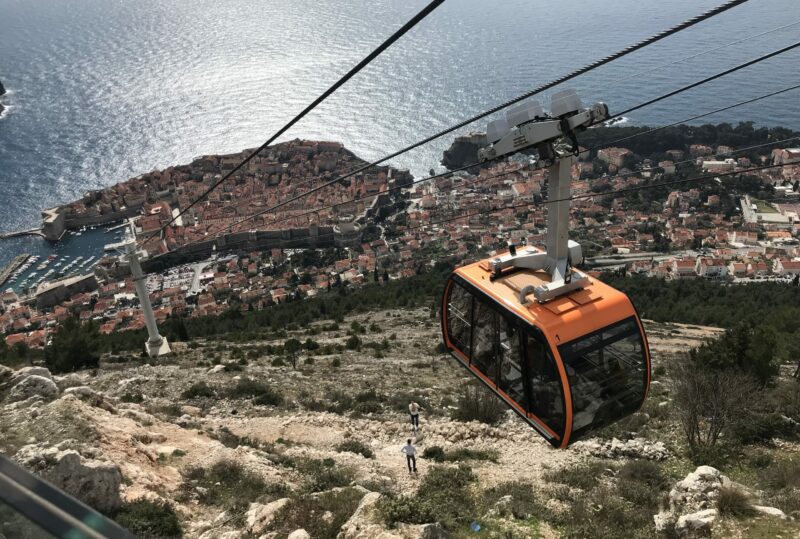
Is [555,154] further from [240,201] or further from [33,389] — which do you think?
[240,201]

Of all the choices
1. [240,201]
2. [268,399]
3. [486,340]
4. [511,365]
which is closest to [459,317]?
[486,340]

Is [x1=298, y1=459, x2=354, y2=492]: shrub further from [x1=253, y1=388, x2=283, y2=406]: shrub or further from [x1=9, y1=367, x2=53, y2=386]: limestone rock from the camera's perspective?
[x1=9, y1=367, x2=53, y2=386]: limestone rock

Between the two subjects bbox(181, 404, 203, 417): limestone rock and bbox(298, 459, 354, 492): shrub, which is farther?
bbox(181, 404, 203, 417): limestone rock

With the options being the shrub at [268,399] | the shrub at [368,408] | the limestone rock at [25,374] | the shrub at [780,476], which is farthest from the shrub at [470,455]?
the limestone rock at [25,374]

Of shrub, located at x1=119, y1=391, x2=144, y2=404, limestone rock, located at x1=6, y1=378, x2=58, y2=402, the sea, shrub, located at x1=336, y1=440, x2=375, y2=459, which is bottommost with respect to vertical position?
shrub, located at x1=336, y1=440, x2=375, y2=459

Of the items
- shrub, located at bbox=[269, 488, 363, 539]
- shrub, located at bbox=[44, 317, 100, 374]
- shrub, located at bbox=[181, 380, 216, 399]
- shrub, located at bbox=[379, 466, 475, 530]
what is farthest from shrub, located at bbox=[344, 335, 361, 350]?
shrub, located at bbox=[269, 488, 363, 539]

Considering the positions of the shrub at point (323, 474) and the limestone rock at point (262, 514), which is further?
the shrub at point (323, 474)

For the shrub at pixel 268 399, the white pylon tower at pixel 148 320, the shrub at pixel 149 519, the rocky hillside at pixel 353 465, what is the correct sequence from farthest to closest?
the white pylon tower at pixel 148 320 → the shrub at pixel 268 399 → the rocky hillside at pixel 353 465 → the shrub at pixel 149 519

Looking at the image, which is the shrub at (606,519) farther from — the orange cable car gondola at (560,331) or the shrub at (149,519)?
the shrub at (149,519)
